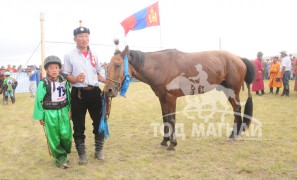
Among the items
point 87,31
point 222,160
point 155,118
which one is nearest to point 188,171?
point 222,160

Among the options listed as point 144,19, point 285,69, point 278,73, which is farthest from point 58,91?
point 278,73

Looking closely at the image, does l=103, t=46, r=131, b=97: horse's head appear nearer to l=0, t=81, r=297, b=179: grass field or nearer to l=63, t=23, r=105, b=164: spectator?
l=63, t=23, r=105, b=164: spectator

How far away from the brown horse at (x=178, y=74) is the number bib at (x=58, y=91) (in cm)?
64

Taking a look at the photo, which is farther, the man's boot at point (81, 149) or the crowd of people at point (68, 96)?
the man's boot at point (81, 149)

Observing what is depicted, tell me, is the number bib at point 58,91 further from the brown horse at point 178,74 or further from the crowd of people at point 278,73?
the crowd of people at point 278,73

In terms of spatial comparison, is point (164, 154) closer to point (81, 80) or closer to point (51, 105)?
point (81, 80)

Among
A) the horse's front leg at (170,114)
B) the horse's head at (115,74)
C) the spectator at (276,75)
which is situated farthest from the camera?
the spectator at (276,75)

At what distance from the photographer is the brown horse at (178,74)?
14.0ft

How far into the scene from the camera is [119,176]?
3.51 meters

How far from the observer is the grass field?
3.59 meters

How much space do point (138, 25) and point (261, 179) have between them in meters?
9.56

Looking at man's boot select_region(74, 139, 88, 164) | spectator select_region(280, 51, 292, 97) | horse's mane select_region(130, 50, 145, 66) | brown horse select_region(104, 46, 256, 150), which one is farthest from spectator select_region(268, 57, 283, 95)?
man's boot select_region(74, 139, 88, 164)

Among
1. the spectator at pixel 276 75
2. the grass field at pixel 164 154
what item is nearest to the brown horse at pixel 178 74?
the grass field at pixel 164 154

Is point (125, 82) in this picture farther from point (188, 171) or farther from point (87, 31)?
point (188, 171)
